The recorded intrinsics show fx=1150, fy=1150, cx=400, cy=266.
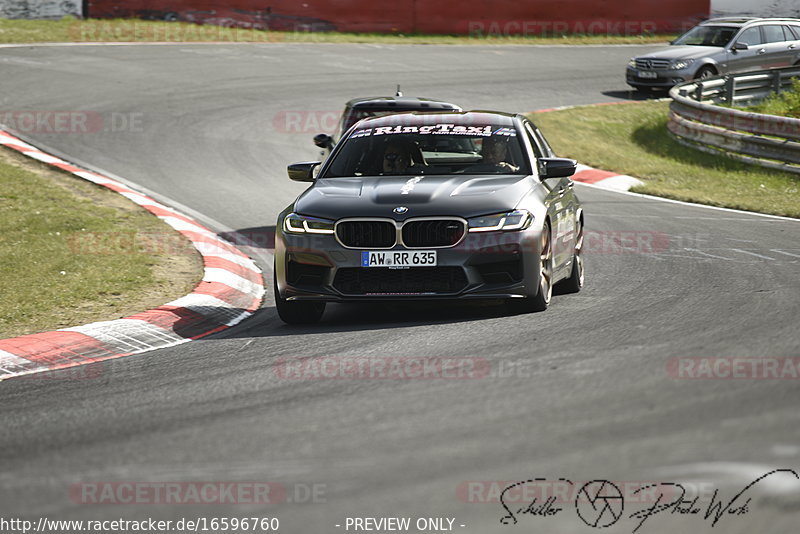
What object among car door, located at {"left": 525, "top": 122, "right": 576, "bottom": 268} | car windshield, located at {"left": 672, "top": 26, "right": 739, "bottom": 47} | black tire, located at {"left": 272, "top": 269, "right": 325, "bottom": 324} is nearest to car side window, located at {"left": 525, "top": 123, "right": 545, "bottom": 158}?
car door, located at {"left": 525, "top": 122, "right": 576, "bottom": 268}

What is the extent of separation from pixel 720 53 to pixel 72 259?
758 inches

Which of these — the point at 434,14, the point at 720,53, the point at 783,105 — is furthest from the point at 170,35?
the point at 783,105

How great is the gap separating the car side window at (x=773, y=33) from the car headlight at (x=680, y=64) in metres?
2.45

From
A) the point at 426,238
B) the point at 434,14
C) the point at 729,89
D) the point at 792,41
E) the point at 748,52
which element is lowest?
the point at 729,89

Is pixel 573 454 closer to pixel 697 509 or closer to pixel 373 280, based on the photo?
pixel 697 509

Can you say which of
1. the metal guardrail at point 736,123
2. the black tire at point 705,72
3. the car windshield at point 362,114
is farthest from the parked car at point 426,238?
the black tire at point 705,72

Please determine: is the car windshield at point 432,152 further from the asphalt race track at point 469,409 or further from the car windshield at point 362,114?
the car windshield at point 362,114

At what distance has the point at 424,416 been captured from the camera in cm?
533

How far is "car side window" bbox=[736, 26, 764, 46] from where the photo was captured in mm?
26391

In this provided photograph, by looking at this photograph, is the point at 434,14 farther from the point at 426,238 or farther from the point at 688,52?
the point at 426,238

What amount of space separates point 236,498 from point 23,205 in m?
8.50

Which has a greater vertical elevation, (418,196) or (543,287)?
(418,196)

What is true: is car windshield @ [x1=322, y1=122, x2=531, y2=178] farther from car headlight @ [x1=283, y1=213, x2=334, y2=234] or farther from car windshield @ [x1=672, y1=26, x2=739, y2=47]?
car windshield @ [x1=672, y1=26, x2=739, y2=47]

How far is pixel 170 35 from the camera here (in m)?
28.9
